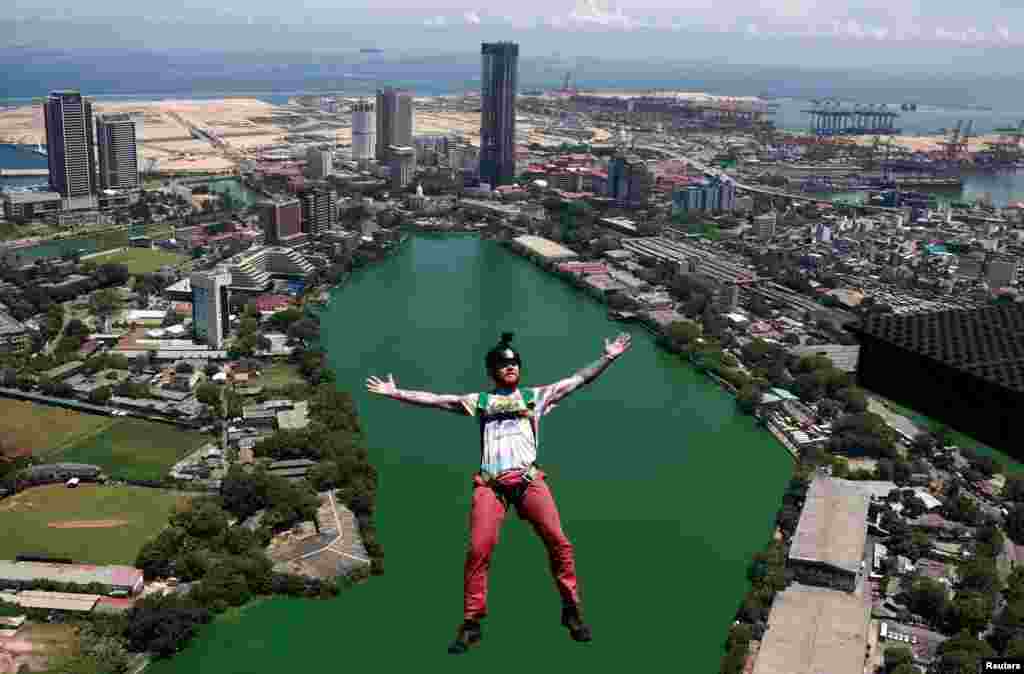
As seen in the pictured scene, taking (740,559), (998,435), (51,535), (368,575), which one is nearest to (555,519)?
(998,435)

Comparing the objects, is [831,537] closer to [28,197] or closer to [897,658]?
[897,658]

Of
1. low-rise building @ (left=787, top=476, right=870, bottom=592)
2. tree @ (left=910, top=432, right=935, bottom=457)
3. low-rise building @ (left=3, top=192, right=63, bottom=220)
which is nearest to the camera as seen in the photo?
low-rise building @ (left=787, top=476, right=870, bottom=592)

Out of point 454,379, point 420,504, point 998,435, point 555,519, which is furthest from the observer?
point 454,379

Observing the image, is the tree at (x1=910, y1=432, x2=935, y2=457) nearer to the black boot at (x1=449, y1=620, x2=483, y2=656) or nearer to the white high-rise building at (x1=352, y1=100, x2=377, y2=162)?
the black boot at (x1=449, y1=620, x2=483, y2=656)

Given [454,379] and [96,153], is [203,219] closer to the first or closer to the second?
[96,153]

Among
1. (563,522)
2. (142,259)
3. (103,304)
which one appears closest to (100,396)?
(103,304)

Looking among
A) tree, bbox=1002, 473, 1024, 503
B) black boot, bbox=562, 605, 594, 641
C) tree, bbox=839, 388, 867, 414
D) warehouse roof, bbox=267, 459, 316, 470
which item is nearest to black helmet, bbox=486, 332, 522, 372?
black boot, bbox=562, 605, 594, 641
